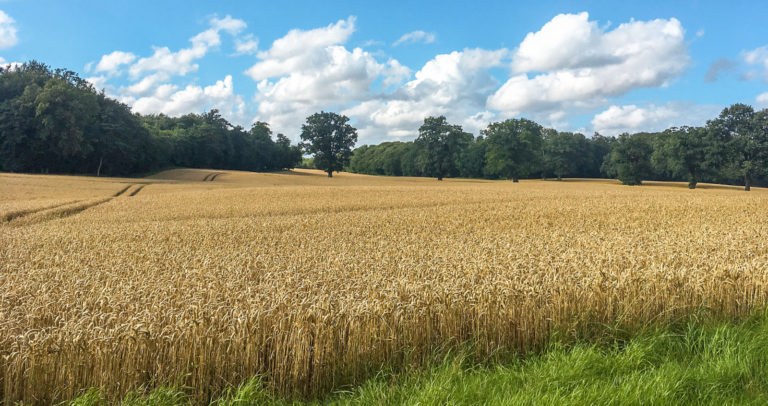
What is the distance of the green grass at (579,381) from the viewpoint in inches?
159

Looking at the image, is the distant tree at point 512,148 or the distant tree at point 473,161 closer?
the distant tree at point 512,148

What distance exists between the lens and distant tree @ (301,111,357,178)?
259ft

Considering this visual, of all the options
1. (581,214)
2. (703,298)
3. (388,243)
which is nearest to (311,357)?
(703,298)

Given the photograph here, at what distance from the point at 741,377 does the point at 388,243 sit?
7803mm

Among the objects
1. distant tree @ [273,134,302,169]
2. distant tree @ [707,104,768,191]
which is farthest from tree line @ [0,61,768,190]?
distant tree @ [273,134,302,169]

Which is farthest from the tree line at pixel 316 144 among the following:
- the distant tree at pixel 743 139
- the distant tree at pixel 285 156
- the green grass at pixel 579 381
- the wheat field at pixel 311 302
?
the green grass at pixel 579 381

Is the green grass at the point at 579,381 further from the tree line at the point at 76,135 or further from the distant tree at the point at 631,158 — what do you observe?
the distant tree at the point at 631,158

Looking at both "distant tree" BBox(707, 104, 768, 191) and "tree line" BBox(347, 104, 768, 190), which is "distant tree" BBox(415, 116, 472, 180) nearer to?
"tree line" BBox(347, 104, 768, 190)

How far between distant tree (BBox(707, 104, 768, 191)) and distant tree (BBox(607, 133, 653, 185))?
10769 mm

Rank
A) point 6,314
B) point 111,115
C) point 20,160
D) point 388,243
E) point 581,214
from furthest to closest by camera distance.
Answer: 1. point 111,115
2. point 20,160
3. point 581,214
4. point 388,243
5. point 6,314

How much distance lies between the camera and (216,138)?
3615 inches

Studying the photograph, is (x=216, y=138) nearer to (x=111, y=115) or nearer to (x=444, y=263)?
(x=111, y=115)

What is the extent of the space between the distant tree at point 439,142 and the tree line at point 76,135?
46428 millimetres

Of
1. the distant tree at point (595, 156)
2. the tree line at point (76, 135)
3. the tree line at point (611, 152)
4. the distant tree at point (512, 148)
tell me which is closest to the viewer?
the tree line at point (76, 135)
